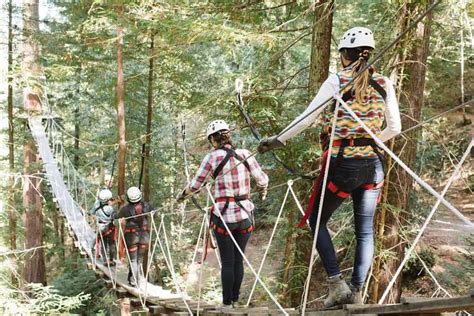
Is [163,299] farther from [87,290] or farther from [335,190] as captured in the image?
[87,290]

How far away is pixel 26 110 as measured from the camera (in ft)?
22.8

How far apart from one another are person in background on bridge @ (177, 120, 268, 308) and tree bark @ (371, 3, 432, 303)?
92cm

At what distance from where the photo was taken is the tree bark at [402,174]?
291cm

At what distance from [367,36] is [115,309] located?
26.8 feet

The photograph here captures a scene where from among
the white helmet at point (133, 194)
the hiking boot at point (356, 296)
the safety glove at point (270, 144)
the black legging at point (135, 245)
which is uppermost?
the safety glove at point (270, 144)

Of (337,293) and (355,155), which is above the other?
(355,155)

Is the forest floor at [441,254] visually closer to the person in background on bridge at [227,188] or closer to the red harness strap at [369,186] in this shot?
the red harness strap at [369,186]

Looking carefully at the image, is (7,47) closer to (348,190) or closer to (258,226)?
(258,226)

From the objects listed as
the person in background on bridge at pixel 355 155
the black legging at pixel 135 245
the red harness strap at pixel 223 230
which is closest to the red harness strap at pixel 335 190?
the person in background on bridge at pixel 355 155

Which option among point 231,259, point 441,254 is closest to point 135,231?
point 231,259

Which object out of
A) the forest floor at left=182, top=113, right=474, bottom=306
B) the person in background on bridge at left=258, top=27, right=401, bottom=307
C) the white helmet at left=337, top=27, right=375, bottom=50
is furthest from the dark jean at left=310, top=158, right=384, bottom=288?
the forest floor at left=182, top=113, right=474, bottom=306

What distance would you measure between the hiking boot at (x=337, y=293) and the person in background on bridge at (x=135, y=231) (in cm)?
257

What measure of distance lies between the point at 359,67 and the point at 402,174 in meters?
1.45

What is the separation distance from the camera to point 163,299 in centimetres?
346
